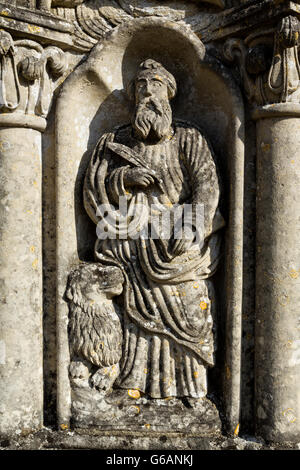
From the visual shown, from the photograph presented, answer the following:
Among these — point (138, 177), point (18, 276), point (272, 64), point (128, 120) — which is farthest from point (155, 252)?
point (272, 64)

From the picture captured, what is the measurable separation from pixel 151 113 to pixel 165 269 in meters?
1.16

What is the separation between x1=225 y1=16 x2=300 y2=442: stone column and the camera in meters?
3.88

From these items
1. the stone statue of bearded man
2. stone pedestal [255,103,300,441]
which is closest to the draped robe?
the stone statue of bearded man

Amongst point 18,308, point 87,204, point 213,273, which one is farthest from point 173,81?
point 18,308

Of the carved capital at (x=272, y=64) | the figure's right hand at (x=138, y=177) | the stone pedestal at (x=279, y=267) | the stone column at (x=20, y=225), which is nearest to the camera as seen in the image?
the carved capital at (x=272, y=64)

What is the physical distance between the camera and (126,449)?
13.3ft

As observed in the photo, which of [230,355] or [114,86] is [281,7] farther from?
[230,355]

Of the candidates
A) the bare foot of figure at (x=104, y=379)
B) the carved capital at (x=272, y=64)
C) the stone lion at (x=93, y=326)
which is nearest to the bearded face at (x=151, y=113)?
the carved capital at (x=272, y=64)

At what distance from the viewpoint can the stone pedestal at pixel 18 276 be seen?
13.2ft

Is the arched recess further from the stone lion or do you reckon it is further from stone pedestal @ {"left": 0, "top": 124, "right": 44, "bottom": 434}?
stone pedestal @ {"left": 0, "top": 124, "right": 44, "bottom": 434}

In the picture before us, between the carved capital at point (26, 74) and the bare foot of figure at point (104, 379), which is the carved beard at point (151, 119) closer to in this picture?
the carved capital at point (26, 74)

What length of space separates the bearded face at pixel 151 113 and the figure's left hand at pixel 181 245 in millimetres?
813

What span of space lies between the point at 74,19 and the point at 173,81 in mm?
902

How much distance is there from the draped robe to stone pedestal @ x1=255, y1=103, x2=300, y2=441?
0.38m
